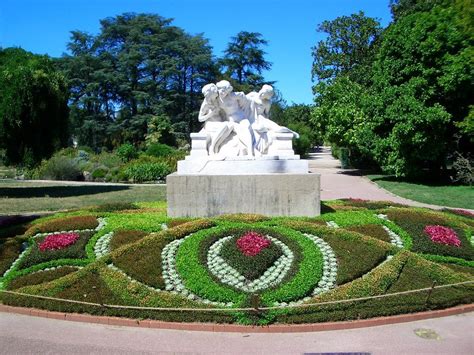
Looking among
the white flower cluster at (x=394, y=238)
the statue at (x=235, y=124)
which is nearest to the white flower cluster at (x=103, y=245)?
the statue at (x=235, y=124)

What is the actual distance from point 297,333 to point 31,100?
1636 centimetres

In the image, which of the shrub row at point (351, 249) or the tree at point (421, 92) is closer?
the shrub row at point (351, 249)

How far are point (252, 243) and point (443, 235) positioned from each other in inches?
141

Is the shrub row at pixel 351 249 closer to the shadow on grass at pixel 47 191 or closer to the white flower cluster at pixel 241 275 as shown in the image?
the white flower cluster at pixel 241 275

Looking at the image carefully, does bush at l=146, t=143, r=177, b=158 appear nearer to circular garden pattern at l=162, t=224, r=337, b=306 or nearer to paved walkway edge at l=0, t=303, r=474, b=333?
circular garden pattern at l=162, t=224, r=337, b=306

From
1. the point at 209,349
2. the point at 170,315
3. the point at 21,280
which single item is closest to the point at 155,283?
the point at 170,315

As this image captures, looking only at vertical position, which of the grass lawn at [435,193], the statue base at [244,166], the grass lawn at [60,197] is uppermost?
the statue base at [244,166]

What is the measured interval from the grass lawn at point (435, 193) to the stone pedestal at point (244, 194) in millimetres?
8903

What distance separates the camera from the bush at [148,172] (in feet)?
84.1

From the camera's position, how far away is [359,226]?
8.23m

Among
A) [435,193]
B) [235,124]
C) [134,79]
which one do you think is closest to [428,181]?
[435,193]

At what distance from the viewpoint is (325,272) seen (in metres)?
6.54

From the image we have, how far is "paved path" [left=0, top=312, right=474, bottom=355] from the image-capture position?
4.89m

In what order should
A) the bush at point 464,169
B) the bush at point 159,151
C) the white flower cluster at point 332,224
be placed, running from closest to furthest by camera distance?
the white flower cluster at point 332,224
the bush at point 464,169
the bush at point 159,151
